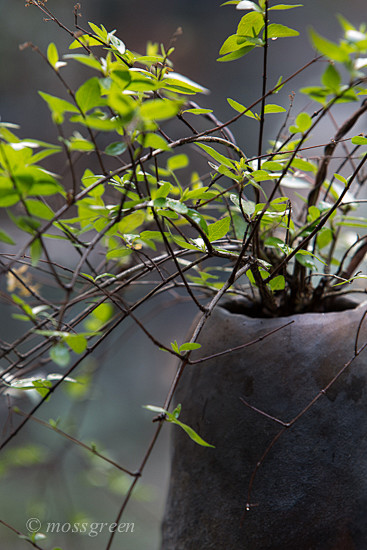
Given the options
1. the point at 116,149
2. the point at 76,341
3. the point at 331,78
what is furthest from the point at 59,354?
the point at 331,78

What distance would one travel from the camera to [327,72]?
30 centimetres

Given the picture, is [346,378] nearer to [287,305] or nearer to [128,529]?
[287,305]

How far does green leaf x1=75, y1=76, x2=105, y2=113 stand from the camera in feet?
1.00

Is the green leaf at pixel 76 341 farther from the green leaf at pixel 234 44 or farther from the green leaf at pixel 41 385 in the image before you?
the green leaf at pixel 234 44

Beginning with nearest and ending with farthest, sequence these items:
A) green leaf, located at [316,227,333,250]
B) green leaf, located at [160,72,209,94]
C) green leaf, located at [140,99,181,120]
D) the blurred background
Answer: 1. green leaf, located at [140,99,181,120]
2. green leaf, located at [160,72,209,94]
3. green leaf, located at [316,227,333,250]
4. the blurred background

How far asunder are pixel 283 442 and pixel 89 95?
36cm

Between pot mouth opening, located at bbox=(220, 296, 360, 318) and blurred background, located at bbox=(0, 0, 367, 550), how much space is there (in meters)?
0.53

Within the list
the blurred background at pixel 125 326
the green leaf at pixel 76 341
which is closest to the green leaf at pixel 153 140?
the green leaf at pixel 76 341

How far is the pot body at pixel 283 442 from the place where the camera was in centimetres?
45

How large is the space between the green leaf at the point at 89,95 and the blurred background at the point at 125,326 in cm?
82

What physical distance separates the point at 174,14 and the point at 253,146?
40cm

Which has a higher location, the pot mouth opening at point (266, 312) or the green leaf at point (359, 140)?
the green leaf at point (359, 140)

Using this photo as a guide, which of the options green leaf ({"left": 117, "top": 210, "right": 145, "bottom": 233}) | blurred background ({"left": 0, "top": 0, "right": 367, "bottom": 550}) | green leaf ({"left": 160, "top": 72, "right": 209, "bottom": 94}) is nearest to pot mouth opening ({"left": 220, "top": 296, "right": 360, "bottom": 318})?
green leaf ({"left": 117, "top": 210, "right": 145, "bottom": 233})

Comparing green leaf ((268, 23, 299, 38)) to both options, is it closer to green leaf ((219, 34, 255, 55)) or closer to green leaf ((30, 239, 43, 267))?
green leaf ((219, 34, 255, 55))
